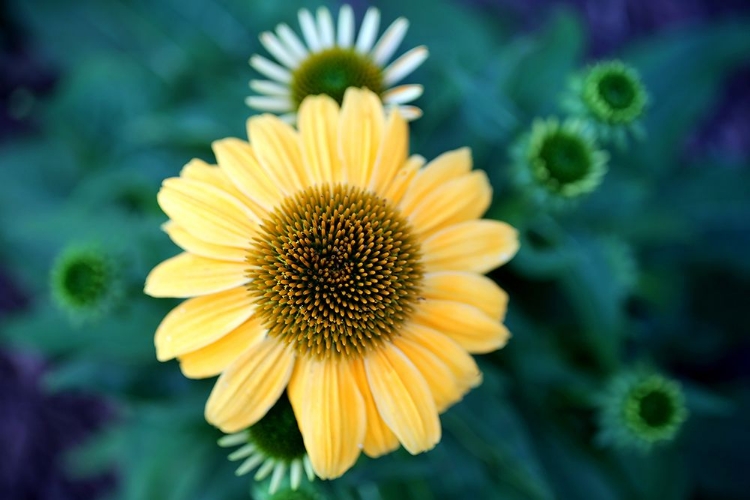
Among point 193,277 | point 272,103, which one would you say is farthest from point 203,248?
point 272,103

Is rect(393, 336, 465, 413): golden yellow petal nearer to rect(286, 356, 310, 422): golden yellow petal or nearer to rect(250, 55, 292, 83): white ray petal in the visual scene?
rect(286, 356, 310, 422): golden yellow petal

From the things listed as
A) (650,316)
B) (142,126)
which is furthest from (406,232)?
(650,316)

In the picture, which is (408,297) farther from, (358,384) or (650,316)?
(650,316)

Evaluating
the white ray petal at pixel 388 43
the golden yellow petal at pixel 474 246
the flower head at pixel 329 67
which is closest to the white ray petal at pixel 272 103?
the flower head at pixel 329 67

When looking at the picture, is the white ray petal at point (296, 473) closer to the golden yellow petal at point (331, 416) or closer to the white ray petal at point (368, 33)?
the golden yellow petal at point (331, 416)

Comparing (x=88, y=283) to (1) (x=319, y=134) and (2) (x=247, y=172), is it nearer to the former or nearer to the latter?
(2) (x=247, y=172)
